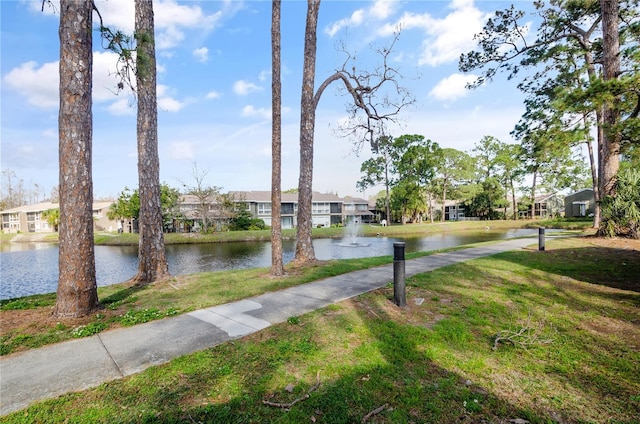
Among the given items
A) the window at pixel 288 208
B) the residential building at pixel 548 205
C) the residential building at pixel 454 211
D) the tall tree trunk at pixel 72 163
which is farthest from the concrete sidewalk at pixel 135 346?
the residential building at pixel 454 211

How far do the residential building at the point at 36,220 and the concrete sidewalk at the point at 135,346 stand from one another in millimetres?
50833

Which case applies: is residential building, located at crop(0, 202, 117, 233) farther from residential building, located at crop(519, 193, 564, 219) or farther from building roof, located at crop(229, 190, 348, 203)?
residential building, located at crop(519, 193, 564, 219)

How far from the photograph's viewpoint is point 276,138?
7070 mm

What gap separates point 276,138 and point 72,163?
3884 mm

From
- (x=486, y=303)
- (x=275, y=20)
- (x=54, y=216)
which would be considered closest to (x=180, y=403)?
(x=486, y=303)

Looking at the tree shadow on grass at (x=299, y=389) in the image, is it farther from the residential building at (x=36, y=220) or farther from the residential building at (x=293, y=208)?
the residential building at (x=36, y=220)

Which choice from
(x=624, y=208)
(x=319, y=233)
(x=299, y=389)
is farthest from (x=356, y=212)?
(x=299, y=389)

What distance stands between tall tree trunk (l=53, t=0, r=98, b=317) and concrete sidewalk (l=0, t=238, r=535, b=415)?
1.15 meters

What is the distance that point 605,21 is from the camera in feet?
32.9

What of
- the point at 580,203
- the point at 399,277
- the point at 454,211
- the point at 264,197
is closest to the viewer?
the point at 399,277

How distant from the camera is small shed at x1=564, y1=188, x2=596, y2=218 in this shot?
37.7 meters

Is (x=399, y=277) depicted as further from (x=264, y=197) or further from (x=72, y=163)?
(x=264, y=197)

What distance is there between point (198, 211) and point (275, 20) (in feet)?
98.3

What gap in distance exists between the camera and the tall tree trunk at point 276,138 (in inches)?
278
